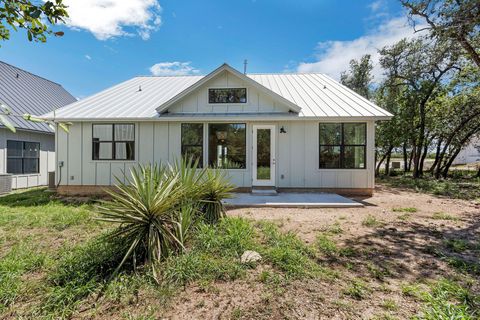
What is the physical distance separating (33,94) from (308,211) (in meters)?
18.9

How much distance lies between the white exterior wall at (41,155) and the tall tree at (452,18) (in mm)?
17954

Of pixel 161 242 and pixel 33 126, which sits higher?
pixel 33 126

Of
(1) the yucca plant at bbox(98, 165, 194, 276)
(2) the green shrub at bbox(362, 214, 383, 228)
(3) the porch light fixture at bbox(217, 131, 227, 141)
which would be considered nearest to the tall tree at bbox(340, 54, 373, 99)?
(3) the porch light fixture at bbox(217, 131, 227, 141)

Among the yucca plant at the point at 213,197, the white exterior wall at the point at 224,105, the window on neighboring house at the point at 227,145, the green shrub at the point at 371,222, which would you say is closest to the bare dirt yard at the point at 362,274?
the green shrub at the point at 371,222

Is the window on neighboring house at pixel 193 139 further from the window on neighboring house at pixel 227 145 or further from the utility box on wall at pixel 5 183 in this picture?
the utility box on wall at pixel 5 183

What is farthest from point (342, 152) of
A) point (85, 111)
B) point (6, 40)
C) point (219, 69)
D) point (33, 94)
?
point (33, 94)

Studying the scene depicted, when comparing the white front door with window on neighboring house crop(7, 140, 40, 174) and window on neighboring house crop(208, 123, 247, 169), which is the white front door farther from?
window on neighboring house crop(7, 140, 40, 174)

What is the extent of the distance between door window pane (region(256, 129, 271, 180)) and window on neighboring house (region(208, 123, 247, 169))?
59 centimetres

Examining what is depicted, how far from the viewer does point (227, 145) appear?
9969 millimetres

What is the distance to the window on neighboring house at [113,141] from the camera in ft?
33.3

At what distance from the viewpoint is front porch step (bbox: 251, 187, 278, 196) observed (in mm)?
9305

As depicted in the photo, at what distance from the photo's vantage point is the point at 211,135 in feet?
32.7

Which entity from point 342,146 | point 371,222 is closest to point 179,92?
point 342,146

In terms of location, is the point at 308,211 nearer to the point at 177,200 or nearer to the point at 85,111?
the point at 177,200
